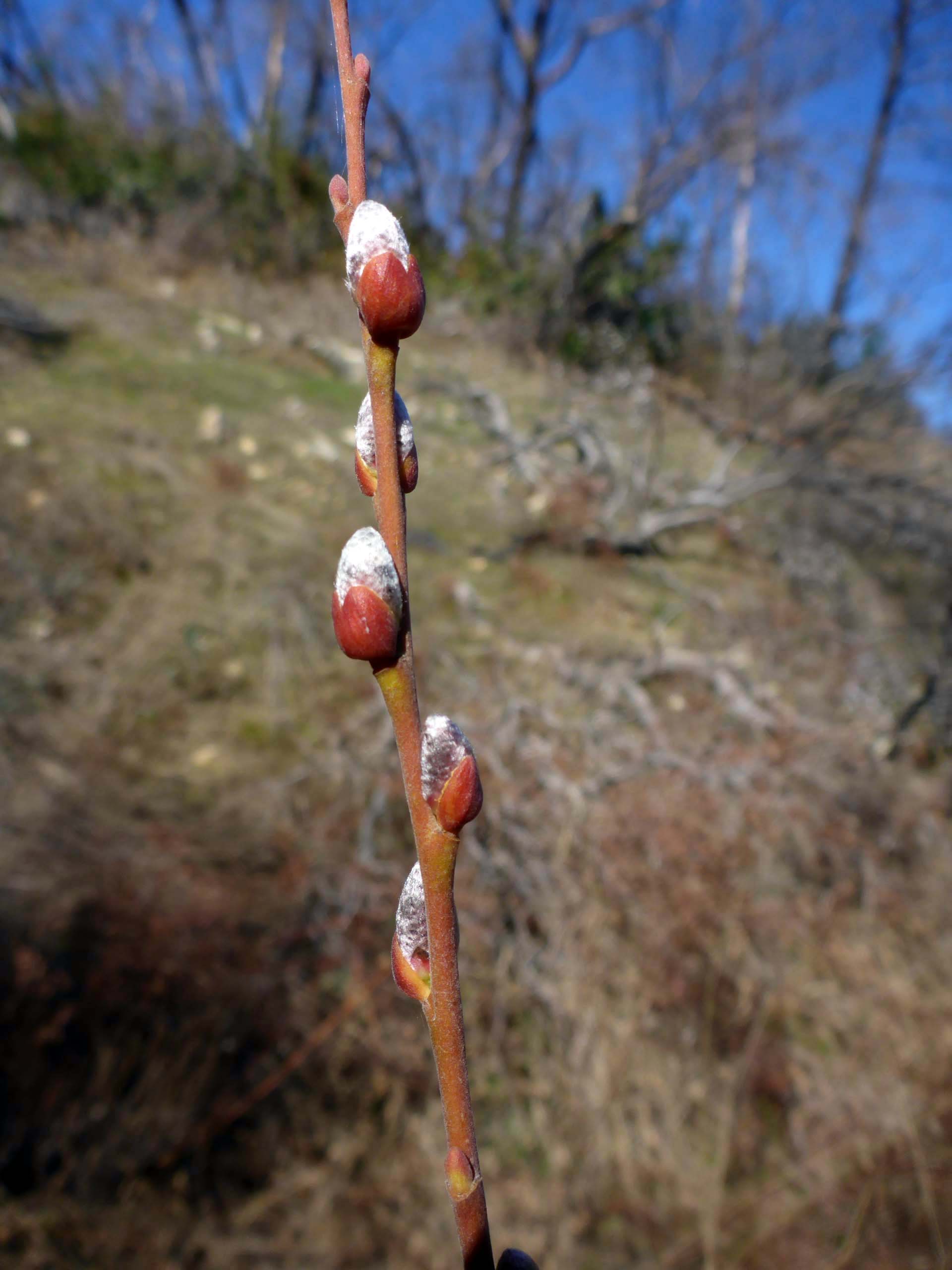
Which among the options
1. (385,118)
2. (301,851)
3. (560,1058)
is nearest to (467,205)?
(385,118)

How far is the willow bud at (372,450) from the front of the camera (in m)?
0.43

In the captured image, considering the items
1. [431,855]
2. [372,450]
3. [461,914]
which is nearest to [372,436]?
[372,450]

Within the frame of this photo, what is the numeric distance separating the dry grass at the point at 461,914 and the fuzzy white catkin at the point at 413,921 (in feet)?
6.66

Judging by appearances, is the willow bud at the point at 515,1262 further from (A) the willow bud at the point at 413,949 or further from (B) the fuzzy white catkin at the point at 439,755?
(B) the fuzzy white catkin at the point at 439,755

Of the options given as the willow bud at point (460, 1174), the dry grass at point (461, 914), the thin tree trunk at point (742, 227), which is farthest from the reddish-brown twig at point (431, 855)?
the thin tree trunk at point (742, 227)

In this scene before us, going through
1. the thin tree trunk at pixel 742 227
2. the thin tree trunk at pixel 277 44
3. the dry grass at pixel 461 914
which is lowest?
the dry grass at pixel 461 914

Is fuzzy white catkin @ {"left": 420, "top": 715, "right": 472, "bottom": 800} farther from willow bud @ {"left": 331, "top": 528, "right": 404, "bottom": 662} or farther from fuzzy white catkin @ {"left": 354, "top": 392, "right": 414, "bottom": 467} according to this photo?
fuzzy white catkin @ {"left": 354, "top": 392, "right": 414, "bottom": 467}

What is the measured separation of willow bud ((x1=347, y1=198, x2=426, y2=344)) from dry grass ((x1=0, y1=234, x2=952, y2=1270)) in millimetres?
2271

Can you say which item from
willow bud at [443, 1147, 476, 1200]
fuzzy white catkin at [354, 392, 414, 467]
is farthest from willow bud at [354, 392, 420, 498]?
willow bud at [443, 1147, 476, 1200]

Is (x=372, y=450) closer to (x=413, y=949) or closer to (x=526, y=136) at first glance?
(x=413, y=949)

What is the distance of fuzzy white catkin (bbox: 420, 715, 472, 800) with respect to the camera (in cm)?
40

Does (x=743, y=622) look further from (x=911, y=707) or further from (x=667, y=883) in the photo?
(x=667, y=883)

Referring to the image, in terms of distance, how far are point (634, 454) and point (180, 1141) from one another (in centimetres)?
480

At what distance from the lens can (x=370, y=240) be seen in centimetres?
40
